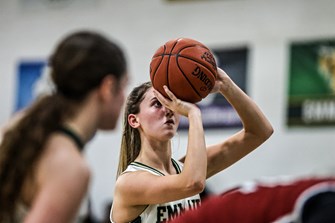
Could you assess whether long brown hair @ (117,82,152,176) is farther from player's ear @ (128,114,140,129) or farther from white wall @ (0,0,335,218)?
white wall @ (0,0,335,218)

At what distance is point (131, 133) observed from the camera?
282cm

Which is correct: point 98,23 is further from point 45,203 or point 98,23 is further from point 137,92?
point 45,203

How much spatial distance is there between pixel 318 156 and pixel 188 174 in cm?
556

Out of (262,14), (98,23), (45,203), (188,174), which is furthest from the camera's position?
(98,23)

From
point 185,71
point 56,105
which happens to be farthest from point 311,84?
point 56,105

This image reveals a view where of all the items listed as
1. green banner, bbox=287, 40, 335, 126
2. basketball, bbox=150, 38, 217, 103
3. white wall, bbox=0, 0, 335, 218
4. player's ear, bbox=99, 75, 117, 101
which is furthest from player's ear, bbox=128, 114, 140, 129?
green banner, bbox=287, 40, 335, 126

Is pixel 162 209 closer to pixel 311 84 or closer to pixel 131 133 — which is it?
pixel 131 133

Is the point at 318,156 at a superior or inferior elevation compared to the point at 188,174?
inferior

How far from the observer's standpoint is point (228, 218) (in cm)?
133

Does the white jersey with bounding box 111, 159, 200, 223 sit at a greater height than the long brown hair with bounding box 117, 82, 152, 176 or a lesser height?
lesser

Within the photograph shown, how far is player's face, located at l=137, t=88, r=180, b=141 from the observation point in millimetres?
2762

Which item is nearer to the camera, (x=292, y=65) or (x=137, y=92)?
Answer: (x=137, y=92)

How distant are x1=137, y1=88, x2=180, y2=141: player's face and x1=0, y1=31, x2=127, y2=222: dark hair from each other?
1.45ft

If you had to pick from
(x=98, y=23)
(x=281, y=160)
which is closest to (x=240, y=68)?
(x=281, y=160)
